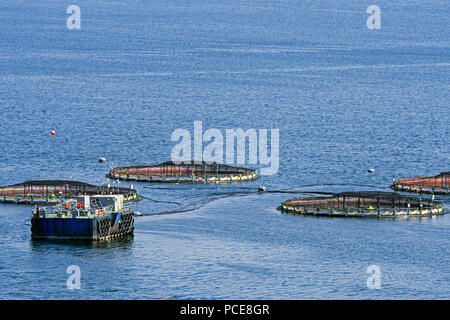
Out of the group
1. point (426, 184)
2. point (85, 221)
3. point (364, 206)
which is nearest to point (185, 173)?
point (364, 206)

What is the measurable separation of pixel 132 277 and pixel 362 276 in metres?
24.0

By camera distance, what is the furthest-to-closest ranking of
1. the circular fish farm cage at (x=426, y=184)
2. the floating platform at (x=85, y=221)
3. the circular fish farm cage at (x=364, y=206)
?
1. the circular fish farm cage at (x=426, y=184)
2. the circular fish farm cage at (x=364, y=206)
3. the floating platform at (x=85, y=221)

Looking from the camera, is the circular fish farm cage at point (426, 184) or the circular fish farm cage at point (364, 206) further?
the circular fish farm cage at point (426, 184)

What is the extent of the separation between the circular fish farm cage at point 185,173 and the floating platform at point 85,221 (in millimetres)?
36558

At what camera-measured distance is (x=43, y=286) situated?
12481 centimetres

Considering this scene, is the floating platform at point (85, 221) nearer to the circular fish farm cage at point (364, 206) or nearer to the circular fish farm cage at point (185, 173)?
the circular fish farm cage at point (364, 206)

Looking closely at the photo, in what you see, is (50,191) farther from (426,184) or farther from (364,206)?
(426,184)

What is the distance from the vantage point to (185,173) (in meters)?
189

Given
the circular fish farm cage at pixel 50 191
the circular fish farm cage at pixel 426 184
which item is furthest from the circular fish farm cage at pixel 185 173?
the circular fish farm cage at pixel 426 184

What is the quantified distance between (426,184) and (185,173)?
36037mm

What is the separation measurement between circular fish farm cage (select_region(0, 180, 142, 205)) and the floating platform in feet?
61.0

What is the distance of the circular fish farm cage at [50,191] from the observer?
546ft

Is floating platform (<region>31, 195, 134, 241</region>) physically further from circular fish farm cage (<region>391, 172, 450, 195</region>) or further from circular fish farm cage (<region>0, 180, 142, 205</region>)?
circular fish farm cage (<region>391, 172, 450, 195</region>)

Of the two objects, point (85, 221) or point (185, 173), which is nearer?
point (85, 221)
